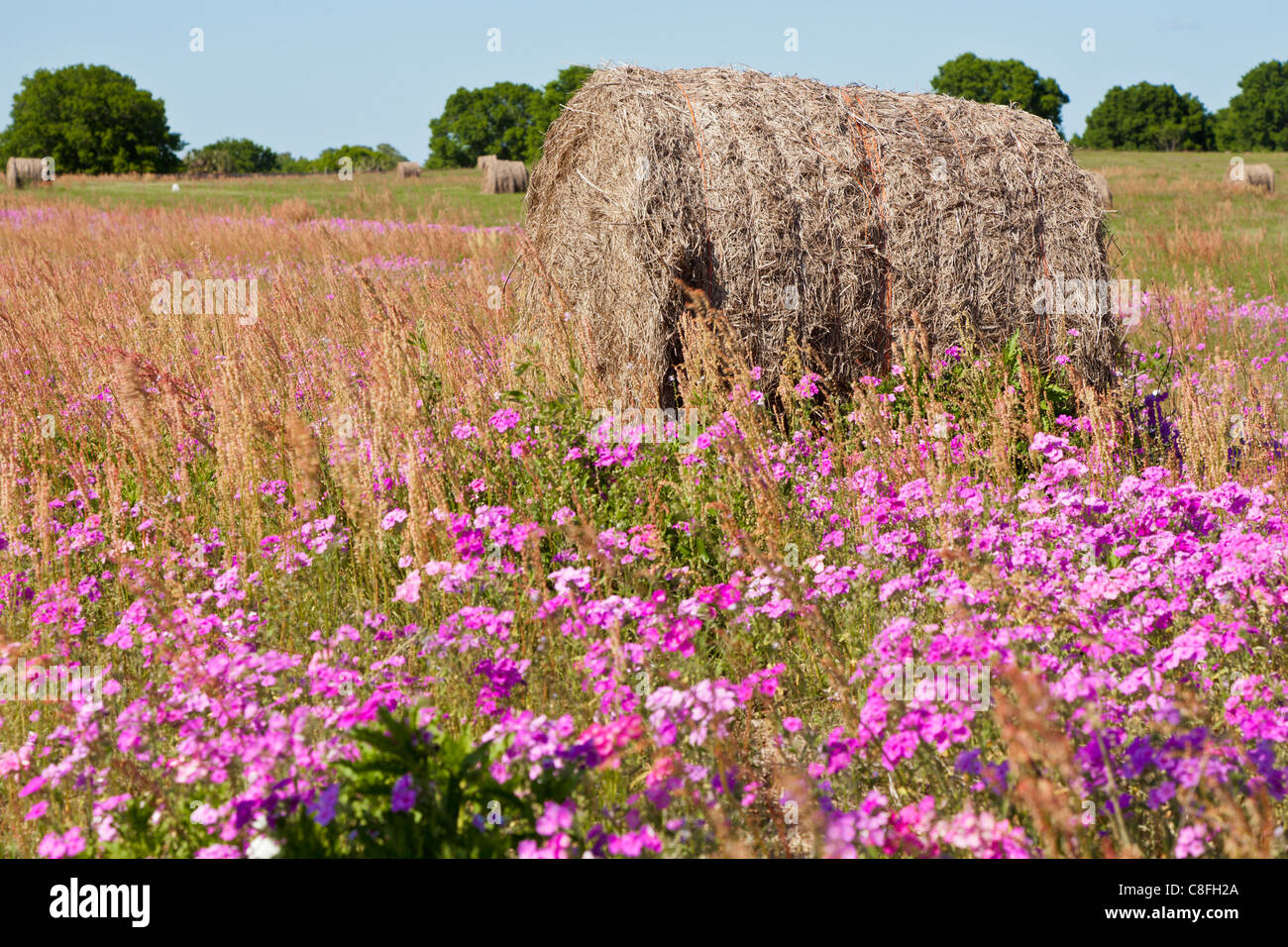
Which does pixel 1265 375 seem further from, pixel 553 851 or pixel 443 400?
pixel 553 851

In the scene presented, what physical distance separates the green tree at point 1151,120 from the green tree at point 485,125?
187 feet

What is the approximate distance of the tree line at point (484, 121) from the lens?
7012 cm

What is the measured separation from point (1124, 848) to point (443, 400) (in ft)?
14.5

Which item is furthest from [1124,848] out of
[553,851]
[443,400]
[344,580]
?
[443,400]

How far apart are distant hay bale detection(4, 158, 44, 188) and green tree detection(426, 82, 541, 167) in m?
53.5

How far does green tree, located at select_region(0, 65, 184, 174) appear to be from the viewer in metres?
69.8

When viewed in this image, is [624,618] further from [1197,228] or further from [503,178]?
[503,178]

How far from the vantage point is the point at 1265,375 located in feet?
24.6

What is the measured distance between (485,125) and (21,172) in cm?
5674

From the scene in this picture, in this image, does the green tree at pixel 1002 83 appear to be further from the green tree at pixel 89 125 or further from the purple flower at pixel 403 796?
the purple flower at pixel 403 796

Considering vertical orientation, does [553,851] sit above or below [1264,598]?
below

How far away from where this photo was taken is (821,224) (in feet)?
19.2

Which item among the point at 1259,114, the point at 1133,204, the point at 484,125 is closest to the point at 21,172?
the point at 1133,204
